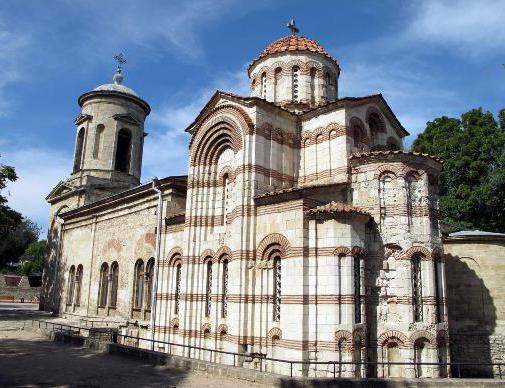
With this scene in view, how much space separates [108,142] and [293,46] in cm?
1473

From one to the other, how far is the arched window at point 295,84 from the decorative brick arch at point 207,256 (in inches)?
298

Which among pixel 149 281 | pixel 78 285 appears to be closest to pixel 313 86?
pixel 149 281

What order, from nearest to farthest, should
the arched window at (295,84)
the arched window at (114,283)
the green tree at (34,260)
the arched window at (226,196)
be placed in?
1. the arched window at (226,196)
2. the arched window at (295,84)
3. the arched window at (114,283)
4. the green tree at (34,260)

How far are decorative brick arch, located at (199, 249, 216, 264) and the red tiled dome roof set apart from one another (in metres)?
9.50

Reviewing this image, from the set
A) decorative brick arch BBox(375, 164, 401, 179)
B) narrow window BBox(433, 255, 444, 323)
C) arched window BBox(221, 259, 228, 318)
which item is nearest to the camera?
narrow window BBox(433, 255, 444, 323)

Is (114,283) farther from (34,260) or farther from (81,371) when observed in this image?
(34,260)

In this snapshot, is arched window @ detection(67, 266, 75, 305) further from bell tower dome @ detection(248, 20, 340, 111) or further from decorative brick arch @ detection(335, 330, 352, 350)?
decorative brick arch @ detection(335, 330, 352, 350)

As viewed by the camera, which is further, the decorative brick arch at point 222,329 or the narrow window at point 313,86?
the narrow window at point 313,86

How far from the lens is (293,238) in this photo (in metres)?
13.2

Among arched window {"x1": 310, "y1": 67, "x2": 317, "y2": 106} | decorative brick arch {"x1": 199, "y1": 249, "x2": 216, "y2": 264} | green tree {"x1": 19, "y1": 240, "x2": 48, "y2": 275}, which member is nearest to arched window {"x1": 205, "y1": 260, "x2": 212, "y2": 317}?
decorative brick arch {"x1": 199, "y1": 249, "x2": 216, "y2": 264}

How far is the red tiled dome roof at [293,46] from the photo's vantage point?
65.6 ft

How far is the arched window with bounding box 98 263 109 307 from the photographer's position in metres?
23.5

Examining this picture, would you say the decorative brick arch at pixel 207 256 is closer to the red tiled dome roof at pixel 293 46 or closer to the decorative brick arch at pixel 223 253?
the decorative brick arch at pixel 223 253

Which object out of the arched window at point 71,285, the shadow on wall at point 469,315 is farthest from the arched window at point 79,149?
the shadow on wall at point 469,315
